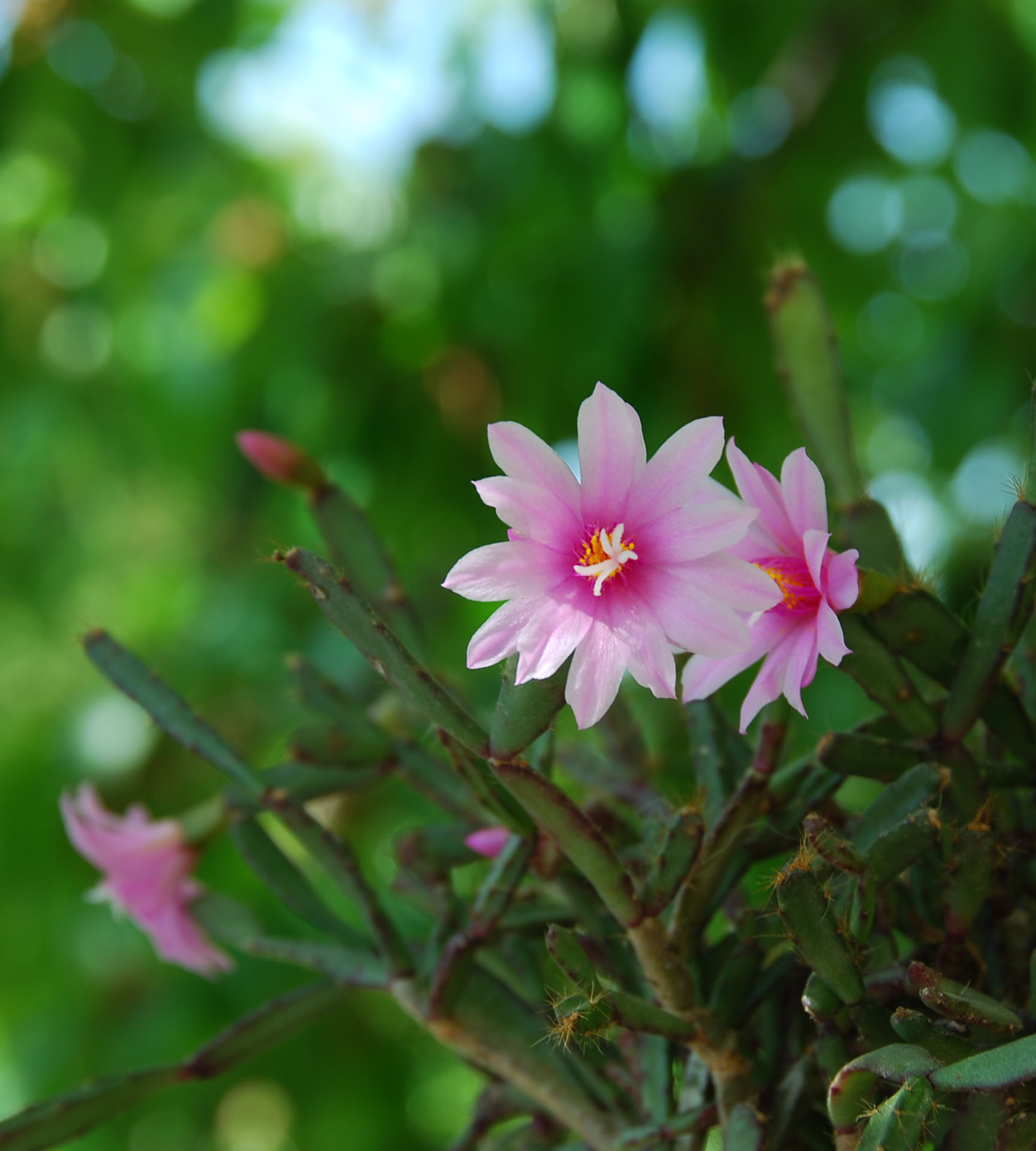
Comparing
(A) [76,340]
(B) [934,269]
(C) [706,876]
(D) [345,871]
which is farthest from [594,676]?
(A) [76,340]

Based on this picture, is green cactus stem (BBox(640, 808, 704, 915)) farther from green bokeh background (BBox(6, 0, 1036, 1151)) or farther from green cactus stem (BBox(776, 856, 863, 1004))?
green bokeh background (BBox(6, 0, 1036, 1151))

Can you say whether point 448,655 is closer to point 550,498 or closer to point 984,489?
point 984,489

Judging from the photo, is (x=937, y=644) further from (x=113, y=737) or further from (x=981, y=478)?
(x=981, y=478)

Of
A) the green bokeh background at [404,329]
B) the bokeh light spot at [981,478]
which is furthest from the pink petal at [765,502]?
the bokeh light spot at [981,478]

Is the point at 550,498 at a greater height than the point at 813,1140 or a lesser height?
greater

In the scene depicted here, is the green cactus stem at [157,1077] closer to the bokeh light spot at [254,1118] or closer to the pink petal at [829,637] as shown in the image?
the pink petal at [829,637]

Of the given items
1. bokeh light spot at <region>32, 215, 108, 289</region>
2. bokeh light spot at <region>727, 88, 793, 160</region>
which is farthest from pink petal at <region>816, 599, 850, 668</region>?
bokeh light spot at <region>32, 215, 108, 289</region>

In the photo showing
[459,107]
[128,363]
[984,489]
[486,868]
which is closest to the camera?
[486,868]

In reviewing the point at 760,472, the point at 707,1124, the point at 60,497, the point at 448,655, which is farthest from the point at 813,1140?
the point at 60,497
